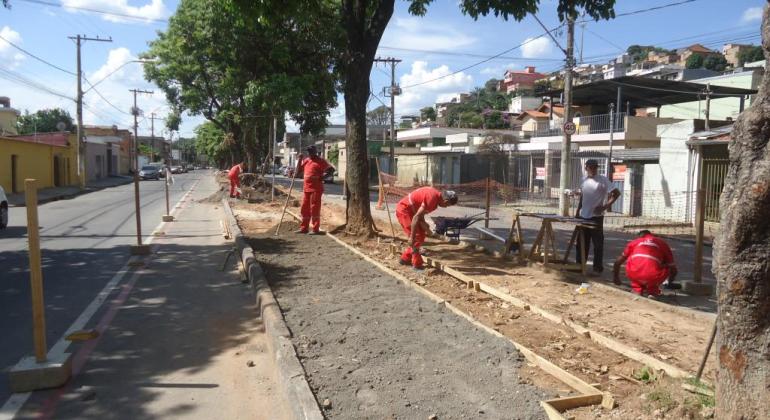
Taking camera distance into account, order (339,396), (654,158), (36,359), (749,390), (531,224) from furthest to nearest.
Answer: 1. (654,158)
2. (531,224)
3. (36,359)
4. (339,396)
5. (749,390)

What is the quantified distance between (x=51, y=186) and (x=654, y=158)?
3273 cm

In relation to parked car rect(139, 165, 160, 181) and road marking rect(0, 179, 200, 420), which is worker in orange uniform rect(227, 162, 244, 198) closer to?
road marking rect(0, 179, 200, 420)

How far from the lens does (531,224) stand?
54.3 feet

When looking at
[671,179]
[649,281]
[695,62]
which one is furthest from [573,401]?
[695,62]

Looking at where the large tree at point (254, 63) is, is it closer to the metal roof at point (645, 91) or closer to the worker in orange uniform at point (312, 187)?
the worker in orange uniform at point (312, 187)

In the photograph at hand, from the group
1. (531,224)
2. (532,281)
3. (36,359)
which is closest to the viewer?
(36,359)

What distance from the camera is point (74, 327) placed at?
229 inches

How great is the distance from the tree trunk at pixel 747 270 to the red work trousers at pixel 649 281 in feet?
13.7

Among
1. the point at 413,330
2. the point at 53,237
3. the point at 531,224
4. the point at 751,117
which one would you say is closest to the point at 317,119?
the point at 531,224

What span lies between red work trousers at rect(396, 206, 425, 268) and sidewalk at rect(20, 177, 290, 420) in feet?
7.74

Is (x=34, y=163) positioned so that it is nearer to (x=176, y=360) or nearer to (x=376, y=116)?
(x=176, y=360)

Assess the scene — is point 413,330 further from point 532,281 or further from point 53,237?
point 53,237

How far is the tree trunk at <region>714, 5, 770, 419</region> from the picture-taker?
2645mm

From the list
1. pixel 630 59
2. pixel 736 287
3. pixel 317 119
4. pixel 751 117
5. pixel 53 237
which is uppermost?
pixel 630 59
